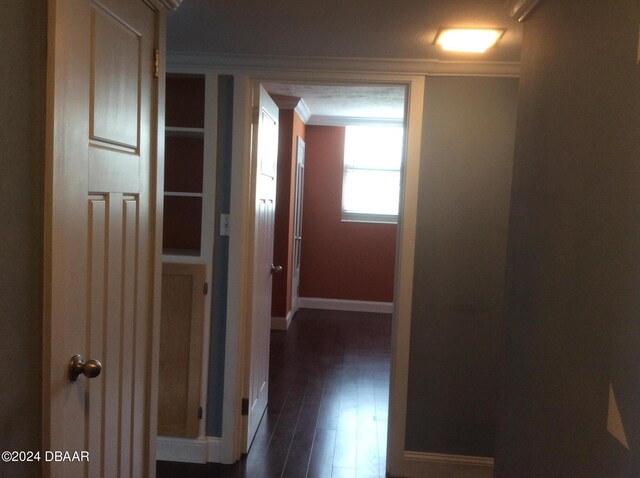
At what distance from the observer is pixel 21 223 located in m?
1.29

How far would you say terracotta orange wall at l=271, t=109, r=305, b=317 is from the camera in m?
5.95

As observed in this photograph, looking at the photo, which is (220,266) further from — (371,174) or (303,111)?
(371,174)

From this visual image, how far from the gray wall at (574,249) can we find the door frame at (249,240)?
3.42 ft

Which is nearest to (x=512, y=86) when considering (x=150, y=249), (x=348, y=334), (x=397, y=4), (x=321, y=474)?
(x=397, y=4)

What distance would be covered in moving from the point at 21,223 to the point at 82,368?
431mm

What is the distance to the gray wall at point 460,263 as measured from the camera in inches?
117

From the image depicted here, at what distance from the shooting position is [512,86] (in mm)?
2938

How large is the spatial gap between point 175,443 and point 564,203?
245 centimetres

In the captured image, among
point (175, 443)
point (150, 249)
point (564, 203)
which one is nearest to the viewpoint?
point (564, 203)

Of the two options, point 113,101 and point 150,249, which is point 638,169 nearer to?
point 113,101

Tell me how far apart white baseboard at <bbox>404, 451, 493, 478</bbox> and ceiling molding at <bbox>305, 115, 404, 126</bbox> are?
442 cm

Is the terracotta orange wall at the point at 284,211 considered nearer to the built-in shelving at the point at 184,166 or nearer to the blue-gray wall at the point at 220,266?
the built-in shelving at the point at 184,166

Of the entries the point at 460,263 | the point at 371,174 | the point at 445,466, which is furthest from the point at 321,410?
the point at 371,174

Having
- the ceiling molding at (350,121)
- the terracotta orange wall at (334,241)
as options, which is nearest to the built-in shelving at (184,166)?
the ceiling molding at (350,121)
